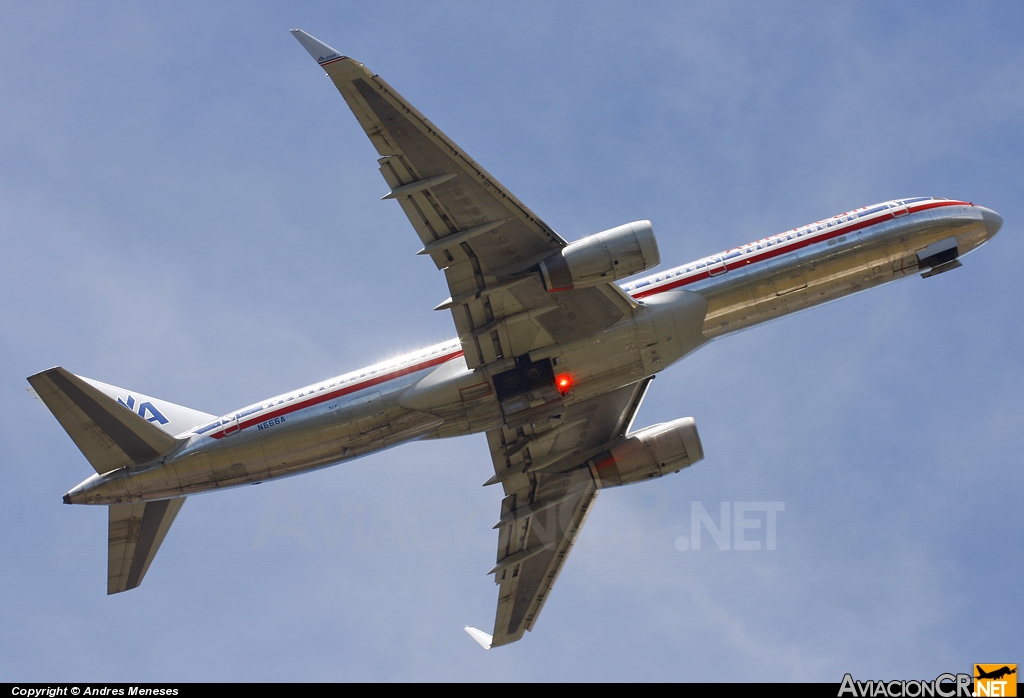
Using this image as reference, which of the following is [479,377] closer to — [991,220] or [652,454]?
[652,454]

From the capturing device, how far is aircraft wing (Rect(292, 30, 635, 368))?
26922mm

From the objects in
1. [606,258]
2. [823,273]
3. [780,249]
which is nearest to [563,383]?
[606,258]

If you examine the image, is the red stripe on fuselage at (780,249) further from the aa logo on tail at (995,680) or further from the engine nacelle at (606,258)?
the aa logo on tail at (995,680)

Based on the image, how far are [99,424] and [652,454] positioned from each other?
22.1m

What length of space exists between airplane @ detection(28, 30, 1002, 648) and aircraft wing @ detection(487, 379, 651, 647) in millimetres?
1557

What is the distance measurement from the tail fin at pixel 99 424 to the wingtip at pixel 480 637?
55.2 ft

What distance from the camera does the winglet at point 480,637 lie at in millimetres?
41656

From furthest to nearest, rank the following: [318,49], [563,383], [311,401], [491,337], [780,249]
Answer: [780,249] < [563,383] < [311,401] < [491,337] < [318,49]

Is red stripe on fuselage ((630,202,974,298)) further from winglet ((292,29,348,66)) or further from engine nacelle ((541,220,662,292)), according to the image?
winglet ((292,29,348,66))

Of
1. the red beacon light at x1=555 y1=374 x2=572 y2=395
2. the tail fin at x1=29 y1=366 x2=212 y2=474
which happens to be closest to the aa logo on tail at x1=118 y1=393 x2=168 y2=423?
the tail fin at x1=29 y1=366 x2=212 y2=474

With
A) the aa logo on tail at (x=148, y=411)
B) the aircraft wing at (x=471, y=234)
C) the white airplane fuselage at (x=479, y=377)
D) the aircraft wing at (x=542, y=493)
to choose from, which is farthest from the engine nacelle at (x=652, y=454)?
the aa logo on tail at (x=148, y=411)

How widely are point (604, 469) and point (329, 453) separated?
12.6 m

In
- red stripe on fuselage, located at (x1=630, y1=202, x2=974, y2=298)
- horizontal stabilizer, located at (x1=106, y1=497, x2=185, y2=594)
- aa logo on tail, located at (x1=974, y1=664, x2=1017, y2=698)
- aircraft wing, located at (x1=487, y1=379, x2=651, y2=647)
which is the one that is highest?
red stripe on fuselage, located at (x1=630, y1=202, x2=974, y2=298)

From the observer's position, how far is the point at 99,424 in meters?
32.4
